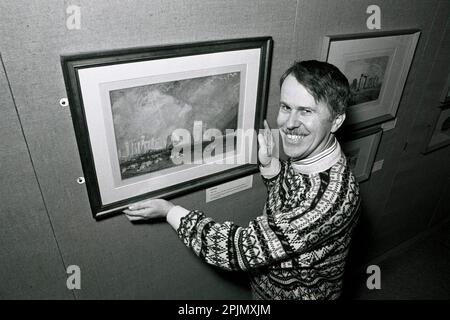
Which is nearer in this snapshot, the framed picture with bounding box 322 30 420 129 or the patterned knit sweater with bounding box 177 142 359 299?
the patterned knit sweater with bounding box 177 142 359 299

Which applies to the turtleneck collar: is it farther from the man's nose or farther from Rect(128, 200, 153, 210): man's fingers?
Rect(128, 200, 153, 210): man's fingers

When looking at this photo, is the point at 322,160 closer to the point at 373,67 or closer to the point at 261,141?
the point at 261,141

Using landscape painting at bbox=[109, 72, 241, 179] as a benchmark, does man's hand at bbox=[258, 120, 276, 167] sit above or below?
below

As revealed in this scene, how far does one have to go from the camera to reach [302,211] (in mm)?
1047

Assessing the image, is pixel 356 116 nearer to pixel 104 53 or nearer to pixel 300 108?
pixel 300 108

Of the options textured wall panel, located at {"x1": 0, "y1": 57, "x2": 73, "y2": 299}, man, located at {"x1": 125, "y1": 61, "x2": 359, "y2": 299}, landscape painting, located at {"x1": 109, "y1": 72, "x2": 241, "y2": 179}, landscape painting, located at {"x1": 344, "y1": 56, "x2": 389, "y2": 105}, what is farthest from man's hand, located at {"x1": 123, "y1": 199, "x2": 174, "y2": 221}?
landscape painting, located at {"x1": 344, "y1": 56, "x2": 389, "y2": 105}

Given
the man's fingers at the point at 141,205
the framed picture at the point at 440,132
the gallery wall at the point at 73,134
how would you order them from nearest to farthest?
1. the gallery wall at the point at 73,134
2. the man's fingers at the point at 141,205
3. the framed picture at the point at 440,132

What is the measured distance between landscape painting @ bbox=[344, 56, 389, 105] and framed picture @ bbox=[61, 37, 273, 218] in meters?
0.54

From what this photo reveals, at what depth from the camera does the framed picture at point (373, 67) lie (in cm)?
144

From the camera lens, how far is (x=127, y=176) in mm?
1168

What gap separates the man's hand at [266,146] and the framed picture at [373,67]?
41 cm

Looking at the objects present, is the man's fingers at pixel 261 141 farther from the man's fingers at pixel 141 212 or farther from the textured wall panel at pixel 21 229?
the textured wall panel at pixel 21 229

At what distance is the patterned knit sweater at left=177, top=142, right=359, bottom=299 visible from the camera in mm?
1042

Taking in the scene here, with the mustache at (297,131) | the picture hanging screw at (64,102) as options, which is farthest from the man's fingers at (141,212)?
the mustache at (297,131)
